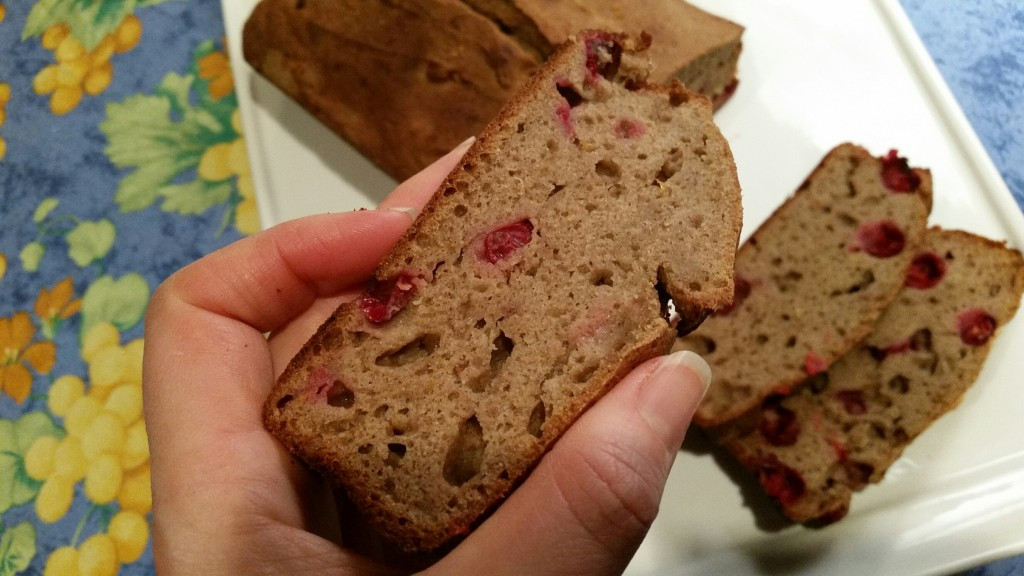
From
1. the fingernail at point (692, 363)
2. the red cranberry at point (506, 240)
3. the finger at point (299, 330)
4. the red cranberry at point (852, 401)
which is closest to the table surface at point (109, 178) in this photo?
the finger at point (299, 330)

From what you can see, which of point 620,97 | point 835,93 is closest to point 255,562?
point 620,97

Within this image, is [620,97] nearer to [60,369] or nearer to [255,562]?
[255,562]

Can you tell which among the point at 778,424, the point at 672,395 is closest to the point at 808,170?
the point at 778,424

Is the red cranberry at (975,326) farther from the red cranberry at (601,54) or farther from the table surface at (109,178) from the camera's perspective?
the red cranberry at (601,54)

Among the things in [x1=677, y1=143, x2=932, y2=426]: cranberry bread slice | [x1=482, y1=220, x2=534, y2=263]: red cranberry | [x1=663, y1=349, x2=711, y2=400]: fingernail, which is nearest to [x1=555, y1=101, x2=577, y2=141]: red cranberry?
[x1=482, y1=220, x2=534, y2=263]: red cranberry

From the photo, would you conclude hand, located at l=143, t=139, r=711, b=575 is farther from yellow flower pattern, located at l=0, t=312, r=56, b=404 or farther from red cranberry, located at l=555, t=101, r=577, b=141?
yellow flower pattern, located at l=0, t=312, r=56, b=404
